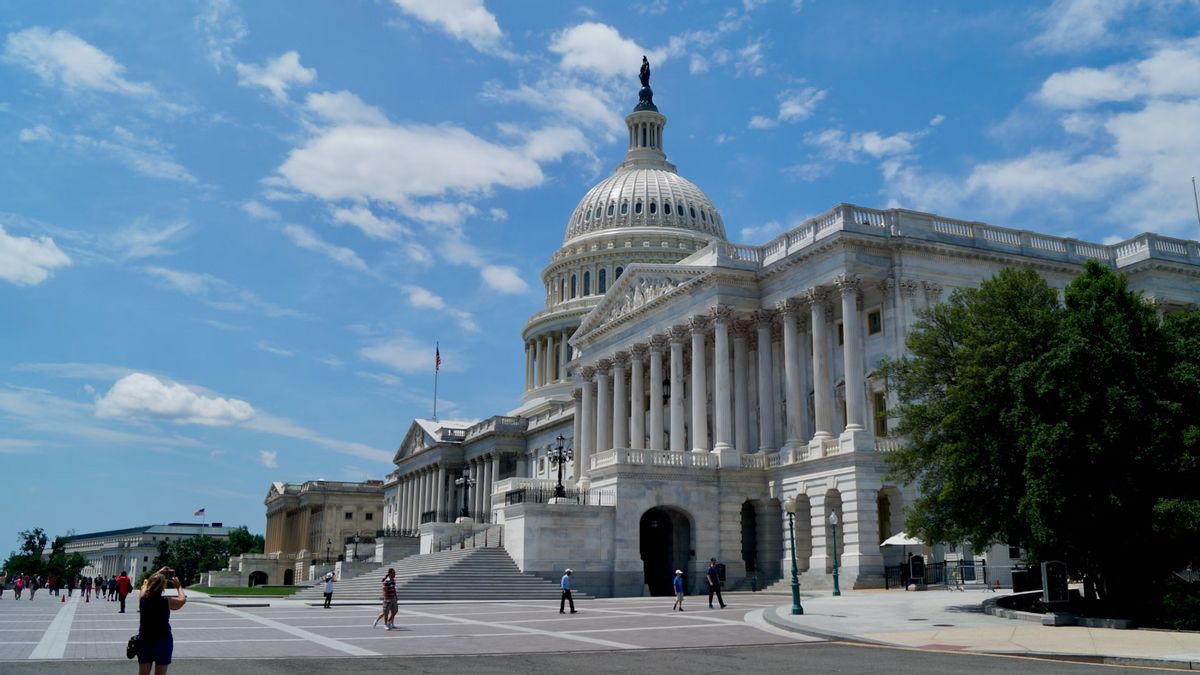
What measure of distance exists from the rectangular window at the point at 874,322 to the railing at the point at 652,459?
1065 cm

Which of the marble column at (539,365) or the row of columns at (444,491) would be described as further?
the marble column at (539,365)

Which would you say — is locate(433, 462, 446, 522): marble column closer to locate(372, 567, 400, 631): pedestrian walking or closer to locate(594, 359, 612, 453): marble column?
locate(594, 359, 612, 453): marble column

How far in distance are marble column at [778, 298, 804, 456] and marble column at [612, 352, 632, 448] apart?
49.1 ft

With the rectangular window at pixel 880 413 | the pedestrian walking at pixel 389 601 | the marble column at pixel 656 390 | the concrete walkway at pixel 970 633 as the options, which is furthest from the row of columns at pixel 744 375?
the pedestrian walking at pixel 389 601

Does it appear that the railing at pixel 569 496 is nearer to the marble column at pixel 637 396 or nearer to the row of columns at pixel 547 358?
the marble column at pixel 637 396

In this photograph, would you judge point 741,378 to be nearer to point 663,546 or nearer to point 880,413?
point 880,413

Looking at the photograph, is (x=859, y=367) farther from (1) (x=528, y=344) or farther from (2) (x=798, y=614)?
(1) (x=528, y=344)

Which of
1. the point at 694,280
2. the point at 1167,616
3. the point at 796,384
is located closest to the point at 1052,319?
the point at 1167,616

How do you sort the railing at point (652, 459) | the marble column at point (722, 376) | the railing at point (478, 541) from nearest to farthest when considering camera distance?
the railing at point (652, 459)
the railing at point (478, 541)
the marble column at point (722, 376)

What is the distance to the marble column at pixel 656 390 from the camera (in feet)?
211

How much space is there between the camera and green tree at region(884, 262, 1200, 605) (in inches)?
1112

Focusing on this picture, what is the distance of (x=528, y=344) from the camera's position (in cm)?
13562

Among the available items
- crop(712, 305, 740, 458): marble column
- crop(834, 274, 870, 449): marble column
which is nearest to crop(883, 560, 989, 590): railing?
crop(834, 274, 870, 449): marble column

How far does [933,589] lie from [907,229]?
742 inches
